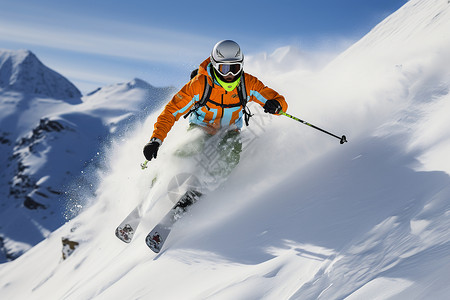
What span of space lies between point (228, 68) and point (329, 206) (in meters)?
2.36

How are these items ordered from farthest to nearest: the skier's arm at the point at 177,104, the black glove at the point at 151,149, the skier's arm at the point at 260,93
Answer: the skier's arm at the point at 260,93
the skier's arm at the point at 177,104
the black glove at the point at 151,149

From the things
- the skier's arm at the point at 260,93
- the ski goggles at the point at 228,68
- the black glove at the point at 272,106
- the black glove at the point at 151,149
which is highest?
the skier's arm at the point at 260,93

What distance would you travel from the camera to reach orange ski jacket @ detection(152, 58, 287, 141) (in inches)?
215

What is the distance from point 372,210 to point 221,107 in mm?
2794

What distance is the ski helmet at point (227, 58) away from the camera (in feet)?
17.0

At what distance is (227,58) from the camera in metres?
5.16

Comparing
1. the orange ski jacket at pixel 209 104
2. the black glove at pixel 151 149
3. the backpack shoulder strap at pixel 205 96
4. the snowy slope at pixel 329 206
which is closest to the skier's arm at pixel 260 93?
the orange ski jacket at pixel 209 104

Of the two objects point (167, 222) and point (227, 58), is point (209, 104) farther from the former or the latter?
point (167, 222)

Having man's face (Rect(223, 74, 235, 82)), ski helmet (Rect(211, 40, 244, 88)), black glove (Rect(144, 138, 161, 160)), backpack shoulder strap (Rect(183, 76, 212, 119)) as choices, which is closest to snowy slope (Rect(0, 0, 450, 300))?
black glove (Rect(144, 138, 161, 160))

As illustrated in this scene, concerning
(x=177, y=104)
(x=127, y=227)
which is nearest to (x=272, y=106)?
(x=177, y=104)

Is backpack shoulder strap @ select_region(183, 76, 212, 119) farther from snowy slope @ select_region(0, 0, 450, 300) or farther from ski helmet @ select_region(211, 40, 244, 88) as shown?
snowy slope @ select_region(0, 0, 450, 300)

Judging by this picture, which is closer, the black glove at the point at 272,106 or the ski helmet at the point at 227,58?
the ski helmet at the point at 227,58

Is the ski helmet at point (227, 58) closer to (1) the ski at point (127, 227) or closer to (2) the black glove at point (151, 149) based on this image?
(2) the black glove at point (151, 149)

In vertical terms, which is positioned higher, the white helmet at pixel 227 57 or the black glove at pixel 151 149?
the white helmet at pixel 227 57
